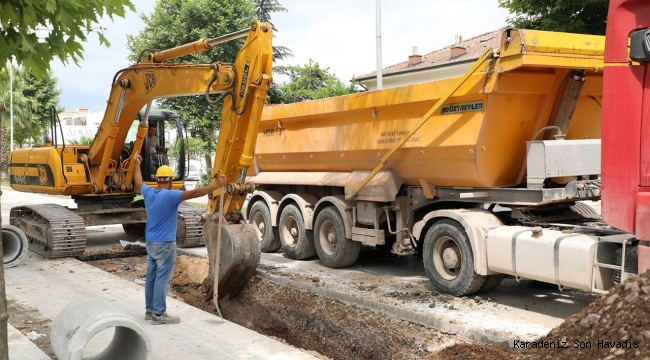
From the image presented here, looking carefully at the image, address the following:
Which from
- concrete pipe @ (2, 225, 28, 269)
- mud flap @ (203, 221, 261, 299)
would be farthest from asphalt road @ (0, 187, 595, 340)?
concrete pipe @ (2, 225, 28, 269)

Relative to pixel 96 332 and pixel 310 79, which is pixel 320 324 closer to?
pixel 96 332

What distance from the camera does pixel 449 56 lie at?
33719 mm

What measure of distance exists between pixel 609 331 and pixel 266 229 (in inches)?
337

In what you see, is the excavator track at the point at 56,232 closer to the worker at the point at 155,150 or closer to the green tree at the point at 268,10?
the worker at the point at 155,150

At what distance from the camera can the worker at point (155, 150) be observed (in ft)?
41.5

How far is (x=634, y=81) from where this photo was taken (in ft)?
18.0

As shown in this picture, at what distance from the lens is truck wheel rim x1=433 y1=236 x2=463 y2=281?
8.08 metres

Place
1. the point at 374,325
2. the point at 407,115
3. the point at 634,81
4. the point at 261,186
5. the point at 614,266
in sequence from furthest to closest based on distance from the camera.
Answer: the point at 261,186
the point at 407,115
the point at 374,325
the point at 614,266
the point at 634,81

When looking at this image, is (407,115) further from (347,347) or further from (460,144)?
(347,347)

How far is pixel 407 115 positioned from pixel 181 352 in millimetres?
4675

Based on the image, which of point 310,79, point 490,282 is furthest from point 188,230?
point 310,79

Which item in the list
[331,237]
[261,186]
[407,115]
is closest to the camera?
[407,115]

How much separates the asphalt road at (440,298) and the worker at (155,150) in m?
2.38

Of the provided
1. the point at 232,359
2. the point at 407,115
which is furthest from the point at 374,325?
the point at 407,115
